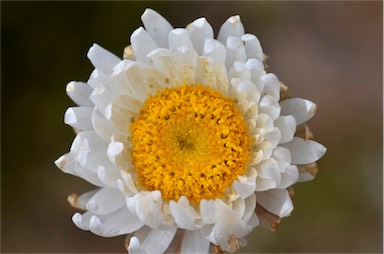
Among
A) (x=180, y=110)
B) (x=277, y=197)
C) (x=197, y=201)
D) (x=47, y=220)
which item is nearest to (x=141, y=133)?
(x=180, y=110)

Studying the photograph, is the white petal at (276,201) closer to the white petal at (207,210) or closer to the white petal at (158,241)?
the white petal at (207,210)

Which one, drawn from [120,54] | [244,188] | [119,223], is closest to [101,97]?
[119,223]

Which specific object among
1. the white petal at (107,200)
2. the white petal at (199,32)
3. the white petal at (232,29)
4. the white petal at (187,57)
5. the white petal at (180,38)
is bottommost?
the white petal at (107,200)

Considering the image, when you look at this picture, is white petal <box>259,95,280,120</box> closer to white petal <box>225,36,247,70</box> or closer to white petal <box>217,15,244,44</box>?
white petal <box>225,36,247,70</box>

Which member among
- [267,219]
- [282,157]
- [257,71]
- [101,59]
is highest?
[101,59]

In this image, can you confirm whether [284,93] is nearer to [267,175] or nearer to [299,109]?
[299,109]

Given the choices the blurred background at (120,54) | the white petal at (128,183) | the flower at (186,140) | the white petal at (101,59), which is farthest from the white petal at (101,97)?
the blurred background at (120,54)

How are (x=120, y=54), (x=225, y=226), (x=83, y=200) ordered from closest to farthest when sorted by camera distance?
(x=225, y=226) → (x=83, y=200) → (x=120, y=54)
